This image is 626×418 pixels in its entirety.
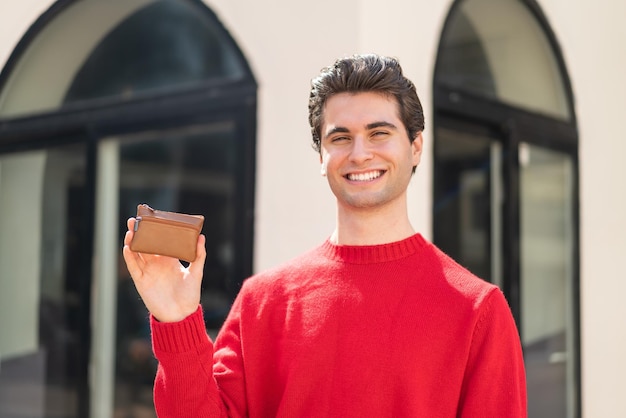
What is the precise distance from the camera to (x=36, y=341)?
15.4 ft

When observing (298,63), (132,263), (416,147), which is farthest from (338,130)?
(298,63)

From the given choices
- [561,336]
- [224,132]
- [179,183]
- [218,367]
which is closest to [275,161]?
[224,132]

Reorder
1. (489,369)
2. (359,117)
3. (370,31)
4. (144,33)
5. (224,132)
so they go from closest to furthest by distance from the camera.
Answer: (489,369) → (359,117) → (370,31) → (224,132) → (144,33)

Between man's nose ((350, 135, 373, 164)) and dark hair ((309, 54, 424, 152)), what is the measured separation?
0.11 m

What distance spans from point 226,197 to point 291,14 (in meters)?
0.85

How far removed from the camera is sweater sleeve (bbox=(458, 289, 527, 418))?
177 cm

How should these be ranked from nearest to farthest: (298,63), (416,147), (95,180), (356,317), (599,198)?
(356,317)
(416,147)
(298,63)
(95,180)
(599,198)

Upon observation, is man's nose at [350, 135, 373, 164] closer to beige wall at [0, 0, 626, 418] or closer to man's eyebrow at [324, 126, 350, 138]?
man's eyebrow at [324, 126, 350, 138]

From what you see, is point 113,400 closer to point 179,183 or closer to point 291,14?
point 179,183

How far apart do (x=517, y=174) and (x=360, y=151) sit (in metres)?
2.73

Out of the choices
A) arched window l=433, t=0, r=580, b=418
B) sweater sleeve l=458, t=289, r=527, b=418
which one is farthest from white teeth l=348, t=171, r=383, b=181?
arched window l=433, t=0, r=580, b=418

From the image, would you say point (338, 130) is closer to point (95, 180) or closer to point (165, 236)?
point (165, 236)

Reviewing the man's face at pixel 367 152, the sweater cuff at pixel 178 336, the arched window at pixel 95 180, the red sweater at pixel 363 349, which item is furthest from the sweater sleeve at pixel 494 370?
the arched window at pixel 95 180

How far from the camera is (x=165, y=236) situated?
5.85 ft
